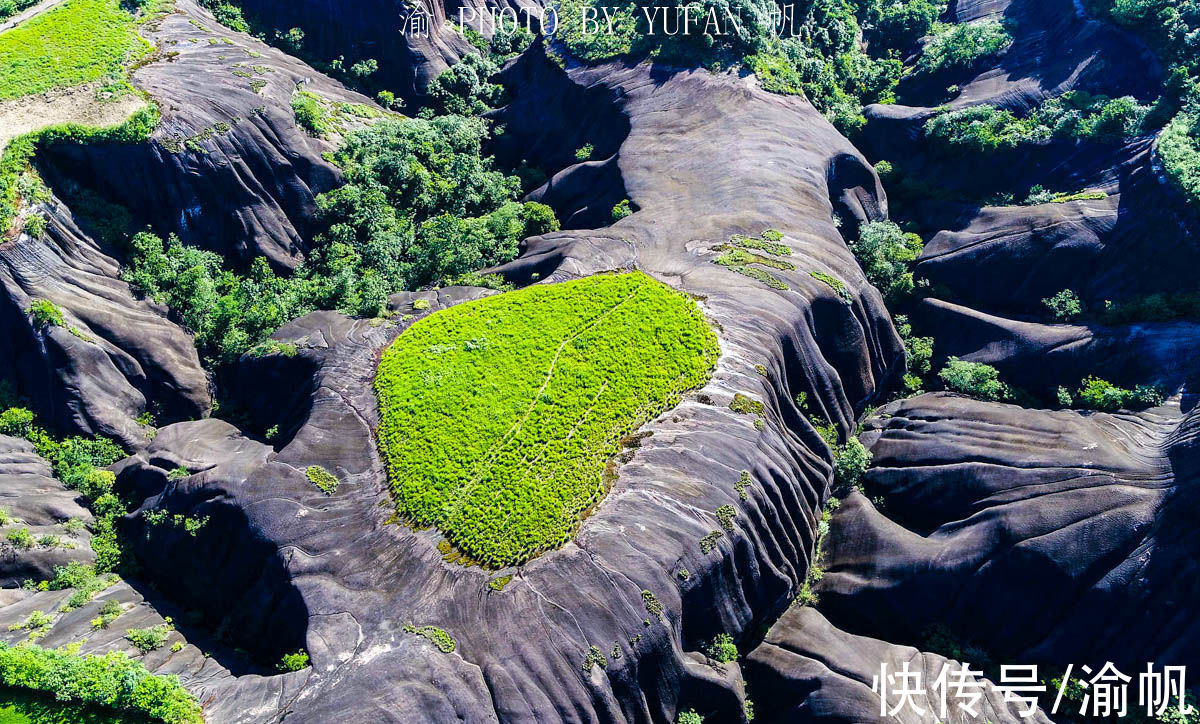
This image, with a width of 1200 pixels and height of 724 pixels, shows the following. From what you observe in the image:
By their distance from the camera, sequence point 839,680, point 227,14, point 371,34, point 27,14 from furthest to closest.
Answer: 1. point 371,34
2. point 227,14
3. point 27,14
4. point 839,680

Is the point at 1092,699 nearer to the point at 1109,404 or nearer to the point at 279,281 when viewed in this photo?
the point at 1109,404

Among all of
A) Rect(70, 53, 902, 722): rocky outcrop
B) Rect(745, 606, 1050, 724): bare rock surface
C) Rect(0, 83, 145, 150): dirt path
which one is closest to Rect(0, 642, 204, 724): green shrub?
Rect(70, 53, 902, 722): rocky outcrop

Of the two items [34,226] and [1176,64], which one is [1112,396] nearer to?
[1176,64]

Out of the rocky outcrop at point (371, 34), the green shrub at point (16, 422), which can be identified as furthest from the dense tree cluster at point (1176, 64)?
the green shrub at point (16, 422)

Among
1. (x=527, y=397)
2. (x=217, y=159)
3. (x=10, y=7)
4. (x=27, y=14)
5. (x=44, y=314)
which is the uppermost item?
(x=10, y=7)

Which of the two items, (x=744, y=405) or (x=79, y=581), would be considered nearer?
(x=79, y=581)

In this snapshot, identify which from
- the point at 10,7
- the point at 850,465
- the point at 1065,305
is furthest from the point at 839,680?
the point at 10,7

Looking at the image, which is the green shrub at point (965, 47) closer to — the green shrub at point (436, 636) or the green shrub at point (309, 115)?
the green shrub at point (309, 115)
